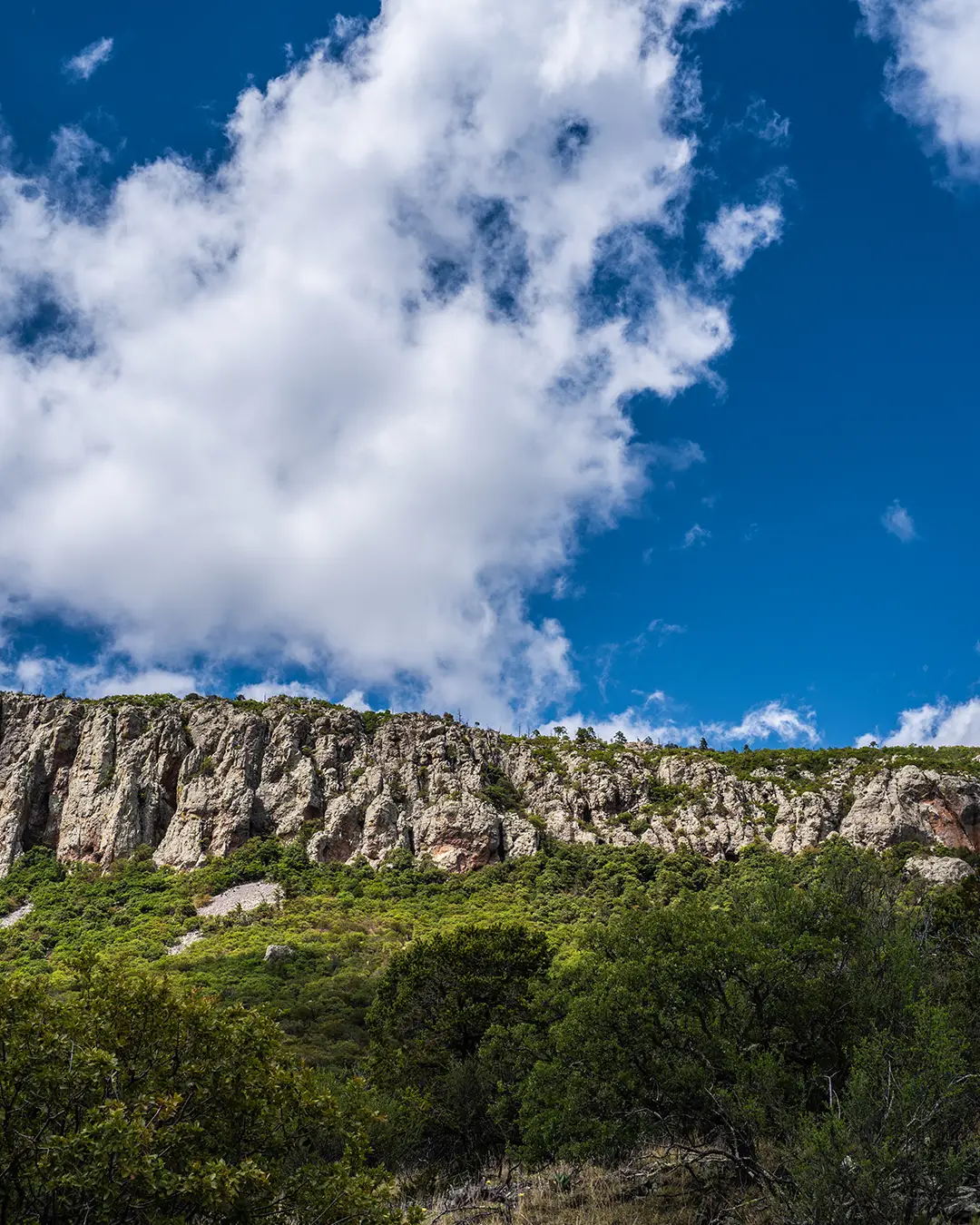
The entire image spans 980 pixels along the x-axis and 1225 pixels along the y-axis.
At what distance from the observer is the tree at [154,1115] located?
630cm

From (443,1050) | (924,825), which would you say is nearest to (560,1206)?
(443,1050)

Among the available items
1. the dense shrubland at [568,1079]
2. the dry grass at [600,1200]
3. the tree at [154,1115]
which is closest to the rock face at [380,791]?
the dense shrubland at [568,1079]

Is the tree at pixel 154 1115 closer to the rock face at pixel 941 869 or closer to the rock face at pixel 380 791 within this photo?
the rock face at pixel 941 869

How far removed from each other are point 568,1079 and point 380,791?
74.8m

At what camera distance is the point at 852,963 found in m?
13.0

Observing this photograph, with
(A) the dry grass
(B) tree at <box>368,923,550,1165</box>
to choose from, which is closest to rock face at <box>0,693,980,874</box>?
(B) tree at <box>368,923,550,1165</box>

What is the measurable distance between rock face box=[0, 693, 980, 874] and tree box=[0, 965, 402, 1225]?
71767 millimetres

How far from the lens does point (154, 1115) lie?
7078mm

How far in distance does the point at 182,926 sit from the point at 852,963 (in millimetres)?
62219

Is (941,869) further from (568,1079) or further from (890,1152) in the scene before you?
(890,1152)

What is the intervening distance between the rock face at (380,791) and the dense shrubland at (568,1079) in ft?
175

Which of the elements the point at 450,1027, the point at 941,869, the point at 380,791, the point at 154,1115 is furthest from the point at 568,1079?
the point at 380,791

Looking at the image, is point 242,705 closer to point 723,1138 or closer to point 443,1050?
point 443,1050

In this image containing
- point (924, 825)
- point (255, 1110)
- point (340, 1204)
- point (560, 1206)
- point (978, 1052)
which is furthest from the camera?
point (924, 825)
